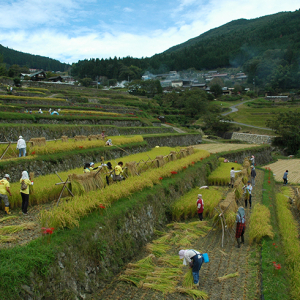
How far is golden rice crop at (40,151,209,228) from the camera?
235 inches

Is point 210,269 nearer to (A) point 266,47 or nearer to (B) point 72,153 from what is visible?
(B) point 72,153

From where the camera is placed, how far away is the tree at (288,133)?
3772 cm

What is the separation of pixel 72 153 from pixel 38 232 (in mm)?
8169

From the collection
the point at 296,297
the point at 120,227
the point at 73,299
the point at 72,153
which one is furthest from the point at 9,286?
the point at 72,153

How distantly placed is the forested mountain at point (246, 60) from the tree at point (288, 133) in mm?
51373

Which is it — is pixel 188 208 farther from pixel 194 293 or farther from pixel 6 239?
pixel 6 239

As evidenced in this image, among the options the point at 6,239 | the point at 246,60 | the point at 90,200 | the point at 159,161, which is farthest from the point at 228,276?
the point at 246,60

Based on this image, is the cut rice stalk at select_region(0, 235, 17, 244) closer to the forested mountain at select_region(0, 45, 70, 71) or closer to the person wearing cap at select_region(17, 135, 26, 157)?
the person wearing cap at select_region(17, 135, 26, 157)

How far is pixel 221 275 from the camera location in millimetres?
6816

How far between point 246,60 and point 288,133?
352ft

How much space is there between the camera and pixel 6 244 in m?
5.63

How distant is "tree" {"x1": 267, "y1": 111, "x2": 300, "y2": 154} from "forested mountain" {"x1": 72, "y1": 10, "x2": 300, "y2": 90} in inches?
2023

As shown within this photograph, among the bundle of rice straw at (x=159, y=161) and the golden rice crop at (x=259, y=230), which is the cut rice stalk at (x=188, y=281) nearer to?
the golden rice crop at (x=259, y=230)

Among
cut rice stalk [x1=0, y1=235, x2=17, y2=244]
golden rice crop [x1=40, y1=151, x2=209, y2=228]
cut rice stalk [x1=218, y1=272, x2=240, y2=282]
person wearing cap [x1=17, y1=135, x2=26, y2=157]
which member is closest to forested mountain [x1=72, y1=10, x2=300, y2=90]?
golden rice crop [x1=40, y1=151, x2=209, y2=228]
